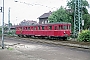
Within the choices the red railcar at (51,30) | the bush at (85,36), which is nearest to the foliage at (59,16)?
the red railcar at (51,30)

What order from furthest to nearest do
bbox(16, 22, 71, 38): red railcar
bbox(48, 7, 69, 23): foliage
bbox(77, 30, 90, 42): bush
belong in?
bbox(48, 7, 69, 23): foliage < bbox(16, 22, 71, 38): red railcar < bbox(77, 30, 90, 42): bush

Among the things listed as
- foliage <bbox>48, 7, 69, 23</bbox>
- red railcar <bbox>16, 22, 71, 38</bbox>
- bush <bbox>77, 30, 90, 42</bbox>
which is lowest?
bush <bbox>77, 30, 90, 42</bbox>

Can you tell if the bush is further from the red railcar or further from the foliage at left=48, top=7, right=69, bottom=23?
the foliage at left=48, top=7, right=69, bottom=23

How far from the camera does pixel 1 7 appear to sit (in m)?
18.4

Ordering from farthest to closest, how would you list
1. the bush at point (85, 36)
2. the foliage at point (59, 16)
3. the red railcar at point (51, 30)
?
1. the foliage at point (59, 16)
2. the red railcar at point (51, 30)
3. the bush at point (85, 36)

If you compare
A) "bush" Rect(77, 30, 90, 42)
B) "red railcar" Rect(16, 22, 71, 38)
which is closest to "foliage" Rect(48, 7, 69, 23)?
"red railcar" Rect(16, 22, 71, 38)

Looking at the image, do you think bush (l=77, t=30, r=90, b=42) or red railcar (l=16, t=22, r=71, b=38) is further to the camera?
red railcar (l=16, t=22, r=71, b=38)

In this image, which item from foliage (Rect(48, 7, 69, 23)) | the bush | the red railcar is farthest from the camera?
foliage (Rect(48, 7, 69, 23))

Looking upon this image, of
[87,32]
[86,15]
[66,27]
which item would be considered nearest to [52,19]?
[86,15]

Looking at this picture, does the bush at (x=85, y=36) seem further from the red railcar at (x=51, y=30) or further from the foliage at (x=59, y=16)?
the foliage at (x=59, y=16)

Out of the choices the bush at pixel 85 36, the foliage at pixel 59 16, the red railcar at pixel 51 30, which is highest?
the foliage at pixel 59 16

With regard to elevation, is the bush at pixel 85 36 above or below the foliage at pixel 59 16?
below

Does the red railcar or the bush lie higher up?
the red railcar

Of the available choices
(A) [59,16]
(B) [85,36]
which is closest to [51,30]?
(B) [85,36]
